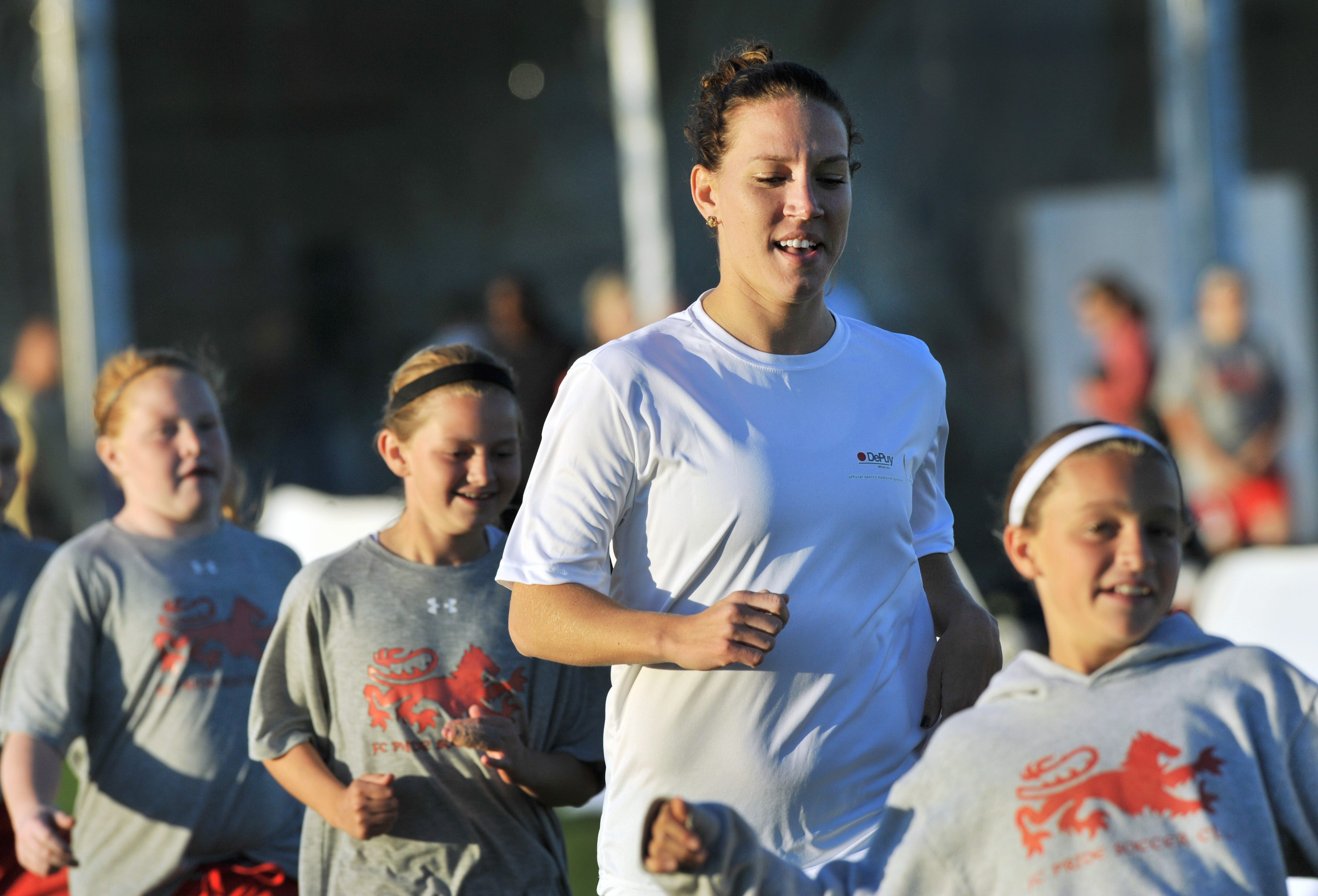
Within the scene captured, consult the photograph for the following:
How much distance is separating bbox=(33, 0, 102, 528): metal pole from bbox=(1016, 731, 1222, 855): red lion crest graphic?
9.40m

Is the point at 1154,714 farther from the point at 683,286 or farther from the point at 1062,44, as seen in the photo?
the point at 1062,44

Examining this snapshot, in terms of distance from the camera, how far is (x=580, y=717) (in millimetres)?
3352

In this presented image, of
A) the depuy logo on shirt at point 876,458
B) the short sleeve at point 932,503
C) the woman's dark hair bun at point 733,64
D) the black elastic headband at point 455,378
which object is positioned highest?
the woman's dark hair bun at point 733,64

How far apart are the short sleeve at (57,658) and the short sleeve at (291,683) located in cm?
59

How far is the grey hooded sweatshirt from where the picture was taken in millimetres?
2248

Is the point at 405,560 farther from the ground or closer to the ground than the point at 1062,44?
closer to the ground

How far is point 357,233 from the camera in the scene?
15.1m

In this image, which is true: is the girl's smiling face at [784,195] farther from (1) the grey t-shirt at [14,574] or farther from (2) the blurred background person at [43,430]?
(2) the blurred background person at [43,430]

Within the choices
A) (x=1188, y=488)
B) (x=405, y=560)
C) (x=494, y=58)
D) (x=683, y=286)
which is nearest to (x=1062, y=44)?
(x=683, y=286)

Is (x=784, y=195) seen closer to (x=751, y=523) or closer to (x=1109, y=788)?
(x=751, y=523)

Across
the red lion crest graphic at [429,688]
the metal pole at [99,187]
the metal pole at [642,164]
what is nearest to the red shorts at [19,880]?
the red lion crest graphic at [429,688]

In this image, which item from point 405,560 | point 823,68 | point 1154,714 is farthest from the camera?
point 823,68

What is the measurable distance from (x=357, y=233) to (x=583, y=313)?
7.46 feet

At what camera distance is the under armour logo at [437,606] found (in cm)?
329
